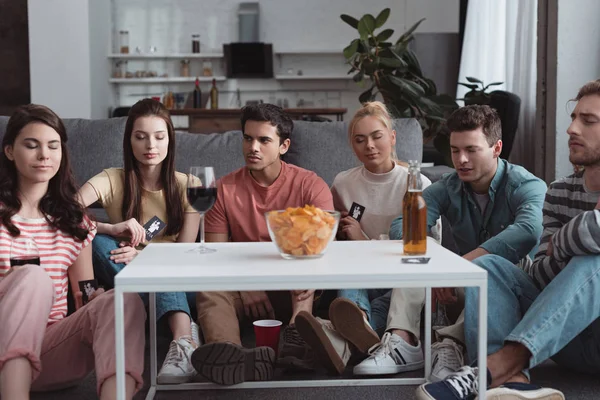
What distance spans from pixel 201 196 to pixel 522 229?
3.31ft

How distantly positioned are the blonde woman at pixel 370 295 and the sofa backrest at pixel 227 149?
0.72 ft

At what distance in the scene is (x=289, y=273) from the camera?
1430mm

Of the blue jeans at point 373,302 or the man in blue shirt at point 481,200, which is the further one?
the blue jeans at point 373,302

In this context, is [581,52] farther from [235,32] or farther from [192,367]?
[235,32]

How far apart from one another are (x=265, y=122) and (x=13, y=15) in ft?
18.1

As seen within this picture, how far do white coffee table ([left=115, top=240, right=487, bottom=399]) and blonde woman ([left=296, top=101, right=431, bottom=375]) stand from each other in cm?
42

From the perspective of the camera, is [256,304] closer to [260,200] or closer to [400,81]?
[260,200]

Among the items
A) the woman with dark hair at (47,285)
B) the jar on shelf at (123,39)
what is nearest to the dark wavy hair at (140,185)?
the woman with dark hair at (47,285)

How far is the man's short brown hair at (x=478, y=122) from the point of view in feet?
7.48

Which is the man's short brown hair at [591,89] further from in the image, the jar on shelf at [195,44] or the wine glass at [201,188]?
the jar on shelf at [195,44]

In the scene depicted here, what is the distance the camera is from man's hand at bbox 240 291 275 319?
2.36m

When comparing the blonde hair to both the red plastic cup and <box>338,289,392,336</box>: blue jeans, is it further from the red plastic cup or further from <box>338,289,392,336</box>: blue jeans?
the red plastic cup

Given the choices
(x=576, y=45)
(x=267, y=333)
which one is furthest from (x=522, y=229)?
(x=576, y=45)

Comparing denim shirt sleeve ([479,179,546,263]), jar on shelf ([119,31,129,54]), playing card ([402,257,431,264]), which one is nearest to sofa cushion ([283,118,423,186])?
denim shirt sleeve ([479,179,546,263])
